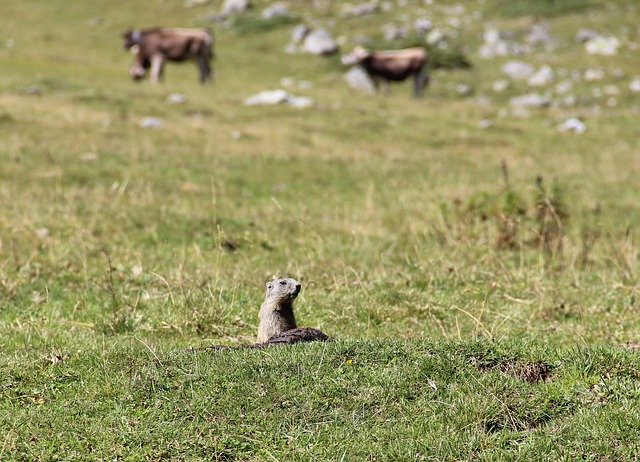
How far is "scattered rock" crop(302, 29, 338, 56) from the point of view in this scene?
42.6 meters

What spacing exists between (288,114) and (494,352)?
1923 centimetres

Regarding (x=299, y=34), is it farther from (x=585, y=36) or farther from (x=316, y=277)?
(x=316, y=277)

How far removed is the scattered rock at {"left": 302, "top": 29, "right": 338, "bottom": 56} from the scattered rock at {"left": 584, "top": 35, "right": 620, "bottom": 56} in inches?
495

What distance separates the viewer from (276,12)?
165 feet

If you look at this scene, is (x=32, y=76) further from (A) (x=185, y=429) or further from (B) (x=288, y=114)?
(A) (x=185, y=429)

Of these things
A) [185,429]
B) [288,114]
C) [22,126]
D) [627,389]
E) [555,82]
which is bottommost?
[555,82]

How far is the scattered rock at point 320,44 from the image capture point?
140ft

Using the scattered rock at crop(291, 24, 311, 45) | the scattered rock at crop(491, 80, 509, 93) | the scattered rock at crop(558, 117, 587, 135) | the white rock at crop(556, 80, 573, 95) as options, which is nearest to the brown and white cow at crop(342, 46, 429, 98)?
the scattered rock at crop(491, 80, 509, 93)

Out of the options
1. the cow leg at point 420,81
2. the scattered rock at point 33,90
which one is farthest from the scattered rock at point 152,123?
the cow leg at point 420,81

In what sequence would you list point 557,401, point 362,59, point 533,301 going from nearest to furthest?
point 557,401 → point 533,301 → point 362,59

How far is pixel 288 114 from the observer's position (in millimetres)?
25625

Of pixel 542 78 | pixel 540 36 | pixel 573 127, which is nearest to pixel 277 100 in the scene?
pixel 573 127

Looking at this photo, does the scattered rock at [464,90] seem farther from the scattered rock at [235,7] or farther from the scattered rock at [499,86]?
the scattered rock at [235,7]

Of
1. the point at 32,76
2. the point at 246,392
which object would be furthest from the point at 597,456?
the point at 32,76
